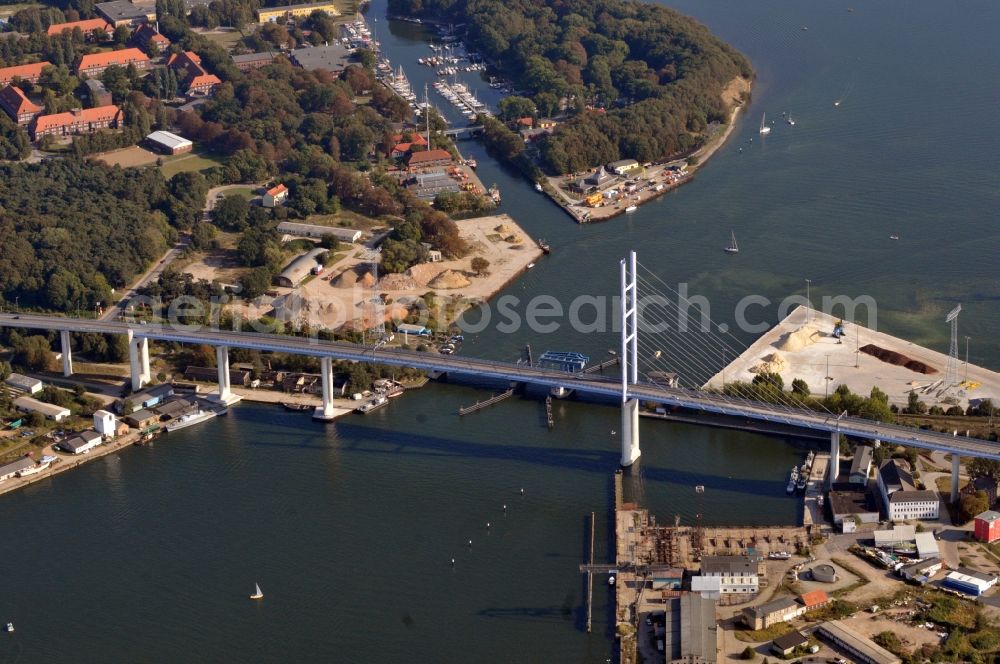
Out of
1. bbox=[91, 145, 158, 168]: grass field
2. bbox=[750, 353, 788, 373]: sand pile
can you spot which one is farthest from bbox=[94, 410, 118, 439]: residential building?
bbox=[91, 145, 158, 168]: grass field

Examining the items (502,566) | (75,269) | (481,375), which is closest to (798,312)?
(481,375)

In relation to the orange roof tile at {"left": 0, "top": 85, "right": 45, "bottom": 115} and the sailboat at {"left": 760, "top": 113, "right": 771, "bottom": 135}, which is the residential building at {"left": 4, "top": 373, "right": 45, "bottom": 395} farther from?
the sailboat at {"left": 760, "top": 113, "right": 771, "bottom": 135}

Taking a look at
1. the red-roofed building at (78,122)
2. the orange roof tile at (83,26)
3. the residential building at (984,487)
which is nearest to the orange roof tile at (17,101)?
the red-roofed building at (78,122)

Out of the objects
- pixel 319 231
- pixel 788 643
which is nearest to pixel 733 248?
pixel 319 231

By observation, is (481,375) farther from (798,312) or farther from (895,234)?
(895,234)

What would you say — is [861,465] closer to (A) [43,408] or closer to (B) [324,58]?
(A) [43,408]
